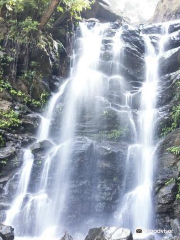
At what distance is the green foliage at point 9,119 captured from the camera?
12.8m

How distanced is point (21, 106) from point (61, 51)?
536 centimetres

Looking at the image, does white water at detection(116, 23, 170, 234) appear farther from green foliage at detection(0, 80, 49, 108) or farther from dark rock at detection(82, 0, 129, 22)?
dark rock at detection(82, 0, 129, 22)

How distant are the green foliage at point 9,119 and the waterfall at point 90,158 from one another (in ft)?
4.34

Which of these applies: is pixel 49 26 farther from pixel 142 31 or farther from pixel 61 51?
pixel 142 31

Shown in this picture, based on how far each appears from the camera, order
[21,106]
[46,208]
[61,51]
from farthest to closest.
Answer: [61,51], [21,106], [46,208]

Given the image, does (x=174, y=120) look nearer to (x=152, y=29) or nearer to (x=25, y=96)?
(x=25, y=96)

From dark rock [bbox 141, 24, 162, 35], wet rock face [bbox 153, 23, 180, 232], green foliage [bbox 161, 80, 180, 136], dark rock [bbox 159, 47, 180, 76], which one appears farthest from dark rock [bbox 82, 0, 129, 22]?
green foliage [bbox 161, 80, 180, 136]

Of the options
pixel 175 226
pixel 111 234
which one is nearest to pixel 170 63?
pixel 175 226

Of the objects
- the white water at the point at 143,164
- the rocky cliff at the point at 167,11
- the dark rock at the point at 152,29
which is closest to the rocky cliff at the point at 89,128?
the white water at the point at 143,164

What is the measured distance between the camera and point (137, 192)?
34.4ft

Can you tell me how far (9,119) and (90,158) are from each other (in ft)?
15.5

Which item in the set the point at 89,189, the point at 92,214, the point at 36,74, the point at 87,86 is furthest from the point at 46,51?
the point at 92,214

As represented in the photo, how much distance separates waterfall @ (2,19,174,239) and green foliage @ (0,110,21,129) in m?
1.32

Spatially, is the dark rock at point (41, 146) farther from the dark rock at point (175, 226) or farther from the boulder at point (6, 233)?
the dark rock at point (175, 226)
